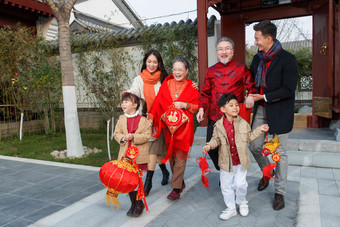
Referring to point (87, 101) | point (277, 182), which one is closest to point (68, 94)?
point (87, 101)

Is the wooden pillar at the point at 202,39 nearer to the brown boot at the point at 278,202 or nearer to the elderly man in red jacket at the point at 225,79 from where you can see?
the elderly man in red jacket at the point at 225,79

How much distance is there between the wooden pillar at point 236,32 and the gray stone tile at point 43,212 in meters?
4.82

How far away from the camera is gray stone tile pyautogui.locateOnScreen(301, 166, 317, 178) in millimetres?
3690

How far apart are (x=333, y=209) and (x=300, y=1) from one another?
452 centimetres

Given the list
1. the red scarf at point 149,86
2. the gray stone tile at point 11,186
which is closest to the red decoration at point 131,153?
the red scarf at point 149,86

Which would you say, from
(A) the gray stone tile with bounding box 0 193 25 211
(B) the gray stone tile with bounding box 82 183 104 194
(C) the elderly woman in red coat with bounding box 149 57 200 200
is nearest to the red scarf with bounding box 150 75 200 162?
(C) the elderly woman in red coat with bounding box 149 57 200 200

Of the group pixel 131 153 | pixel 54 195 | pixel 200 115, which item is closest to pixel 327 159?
pixel 200 115

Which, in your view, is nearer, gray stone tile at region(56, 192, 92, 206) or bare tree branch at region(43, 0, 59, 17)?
gray stone tile at region(56, 192, 92, 206)

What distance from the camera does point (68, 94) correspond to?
5367mm

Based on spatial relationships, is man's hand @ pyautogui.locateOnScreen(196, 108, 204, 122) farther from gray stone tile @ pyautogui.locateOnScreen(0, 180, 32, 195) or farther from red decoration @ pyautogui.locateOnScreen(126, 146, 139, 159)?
gray stone tile @ pyautogui.locateOnScreen(0, 180, 32, 195)

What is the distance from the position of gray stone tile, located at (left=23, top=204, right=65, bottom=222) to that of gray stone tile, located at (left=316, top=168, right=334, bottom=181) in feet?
10.5

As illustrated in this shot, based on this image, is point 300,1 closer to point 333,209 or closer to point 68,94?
point 333,209

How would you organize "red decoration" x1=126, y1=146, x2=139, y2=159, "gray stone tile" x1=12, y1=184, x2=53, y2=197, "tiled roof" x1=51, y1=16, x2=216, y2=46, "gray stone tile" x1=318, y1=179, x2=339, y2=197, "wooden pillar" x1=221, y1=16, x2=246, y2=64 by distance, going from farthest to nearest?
1. "tiled roof" x1=51, y1=16, x2=216, y2=46
2. "wooden pillar" x1=221, y1=16, x2=246, y2=64
3. "gray stone tile" x1=12, y1=184, x2=53, y2=197
4. "gray stone tile" x1=318, y1=179, x2=339, y2=197
5. "red decoration" x1=126, y1=146, x2=139, y2=159

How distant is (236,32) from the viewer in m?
6.25
